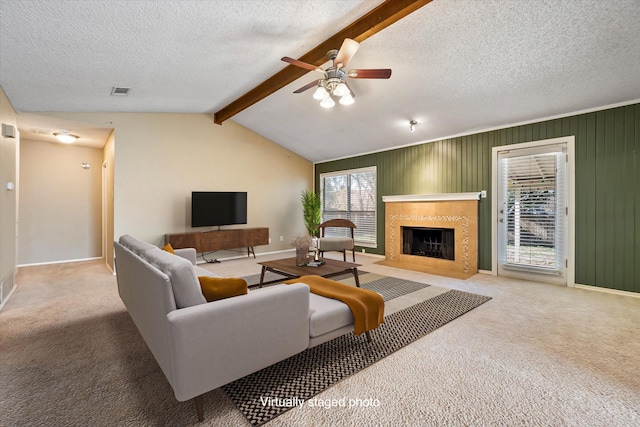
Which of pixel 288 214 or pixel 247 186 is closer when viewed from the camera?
pixel 247 186

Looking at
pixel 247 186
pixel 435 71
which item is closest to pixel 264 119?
pixel 247 186

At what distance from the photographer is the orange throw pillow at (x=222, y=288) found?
6.02 ft

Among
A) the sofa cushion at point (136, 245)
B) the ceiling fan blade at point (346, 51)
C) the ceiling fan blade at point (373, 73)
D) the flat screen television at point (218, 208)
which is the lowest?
the sofa cushion at point (136, 245)

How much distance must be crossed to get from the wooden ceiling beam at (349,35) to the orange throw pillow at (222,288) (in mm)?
2706

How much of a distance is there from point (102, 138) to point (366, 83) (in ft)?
A: 17.3

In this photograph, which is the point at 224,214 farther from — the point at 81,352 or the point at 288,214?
the point at 81,352

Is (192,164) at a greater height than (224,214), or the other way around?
(192,164)

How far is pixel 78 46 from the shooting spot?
281 centimetres

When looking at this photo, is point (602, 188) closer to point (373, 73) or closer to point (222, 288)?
point (373, 73)

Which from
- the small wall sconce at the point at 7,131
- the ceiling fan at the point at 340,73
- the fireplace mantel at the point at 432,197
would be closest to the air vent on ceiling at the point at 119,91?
the small wall sconce at the point at 7,131

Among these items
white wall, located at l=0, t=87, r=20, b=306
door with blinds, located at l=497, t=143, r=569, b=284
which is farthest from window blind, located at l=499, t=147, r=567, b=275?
white wall, located at l=0, t=87, r=20, b=306

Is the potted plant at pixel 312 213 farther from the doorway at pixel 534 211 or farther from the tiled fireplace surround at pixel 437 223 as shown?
the doorway at pixel 534 211

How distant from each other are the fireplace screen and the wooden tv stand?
3.09 metres

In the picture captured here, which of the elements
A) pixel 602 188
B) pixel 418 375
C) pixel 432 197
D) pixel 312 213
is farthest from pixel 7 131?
pixel 602 188
